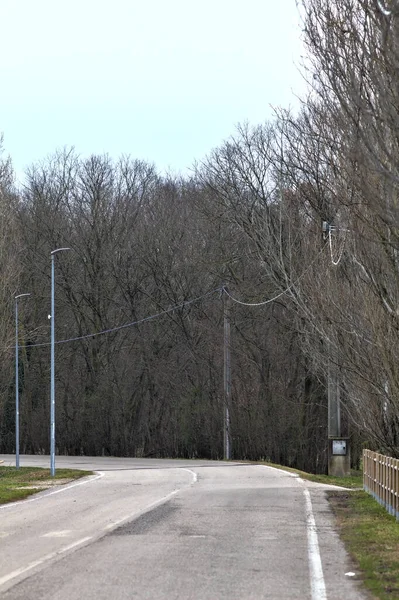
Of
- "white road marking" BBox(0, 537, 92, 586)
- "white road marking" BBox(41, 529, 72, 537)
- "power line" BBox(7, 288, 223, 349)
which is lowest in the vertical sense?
"white road marking" BBox(41, 529, 72, 537)

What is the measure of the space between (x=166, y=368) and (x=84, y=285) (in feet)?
24.7

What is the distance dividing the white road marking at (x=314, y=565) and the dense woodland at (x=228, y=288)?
467cm

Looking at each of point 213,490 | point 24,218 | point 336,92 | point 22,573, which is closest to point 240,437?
point 24,218

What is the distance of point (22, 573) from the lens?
40.0 ft

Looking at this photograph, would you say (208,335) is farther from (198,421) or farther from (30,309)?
(30,309)

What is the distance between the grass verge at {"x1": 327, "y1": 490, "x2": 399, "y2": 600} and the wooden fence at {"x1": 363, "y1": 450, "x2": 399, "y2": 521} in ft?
0.63

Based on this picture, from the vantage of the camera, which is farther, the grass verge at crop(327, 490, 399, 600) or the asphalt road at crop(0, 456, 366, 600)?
the grass verge at crop(327, 490, 399, 600)

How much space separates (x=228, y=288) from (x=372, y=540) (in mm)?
39875

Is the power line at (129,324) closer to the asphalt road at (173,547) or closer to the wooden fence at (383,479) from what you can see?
the wooden fence at (383,479)

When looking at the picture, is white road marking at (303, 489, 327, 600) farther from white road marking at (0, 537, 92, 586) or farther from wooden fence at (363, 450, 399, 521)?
white road marking at (0, 537, 92, 586)

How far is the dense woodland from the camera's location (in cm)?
2066

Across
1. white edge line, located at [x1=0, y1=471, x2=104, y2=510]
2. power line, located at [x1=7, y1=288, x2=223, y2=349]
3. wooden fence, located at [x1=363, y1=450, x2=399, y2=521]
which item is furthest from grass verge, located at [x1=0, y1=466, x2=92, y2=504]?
power line, located at [x1=7, y1=288, x2=223, y2=349]

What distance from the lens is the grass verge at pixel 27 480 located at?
27883 mm

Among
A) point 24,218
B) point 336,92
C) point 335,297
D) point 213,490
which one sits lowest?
point 213,490
